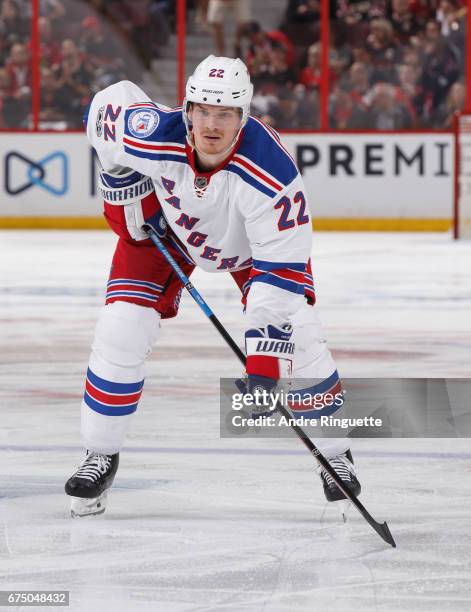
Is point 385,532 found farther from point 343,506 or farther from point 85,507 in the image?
point 85,507

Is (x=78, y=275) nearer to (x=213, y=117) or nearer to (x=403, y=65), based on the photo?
(x=403, y=65)

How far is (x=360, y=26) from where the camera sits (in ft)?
47.8

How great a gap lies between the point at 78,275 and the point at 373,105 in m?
5.50


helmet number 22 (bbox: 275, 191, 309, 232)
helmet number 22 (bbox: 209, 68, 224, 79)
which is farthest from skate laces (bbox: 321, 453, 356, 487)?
helmet number 22 (bbox: 209, 68, 224, 79)

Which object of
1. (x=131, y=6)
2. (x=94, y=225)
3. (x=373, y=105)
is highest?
(x=131, y=6)

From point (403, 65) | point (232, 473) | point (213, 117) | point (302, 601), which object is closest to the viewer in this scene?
point (302, 601)

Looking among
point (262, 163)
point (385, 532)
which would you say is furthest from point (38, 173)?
point (385, 532)

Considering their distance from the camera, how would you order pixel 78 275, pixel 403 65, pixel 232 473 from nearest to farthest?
pixel 232 473
pixel 78 275
pixel 403 65

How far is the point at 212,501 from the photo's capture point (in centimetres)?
371

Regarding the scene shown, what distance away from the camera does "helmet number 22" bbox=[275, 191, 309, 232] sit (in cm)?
339

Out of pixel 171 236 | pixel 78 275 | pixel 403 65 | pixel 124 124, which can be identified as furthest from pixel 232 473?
A: pixel 403 65

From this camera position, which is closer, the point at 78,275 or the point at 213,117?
the point at 213,117

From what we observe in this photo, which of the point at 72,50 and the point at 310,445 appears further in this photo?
the point at 72,50
